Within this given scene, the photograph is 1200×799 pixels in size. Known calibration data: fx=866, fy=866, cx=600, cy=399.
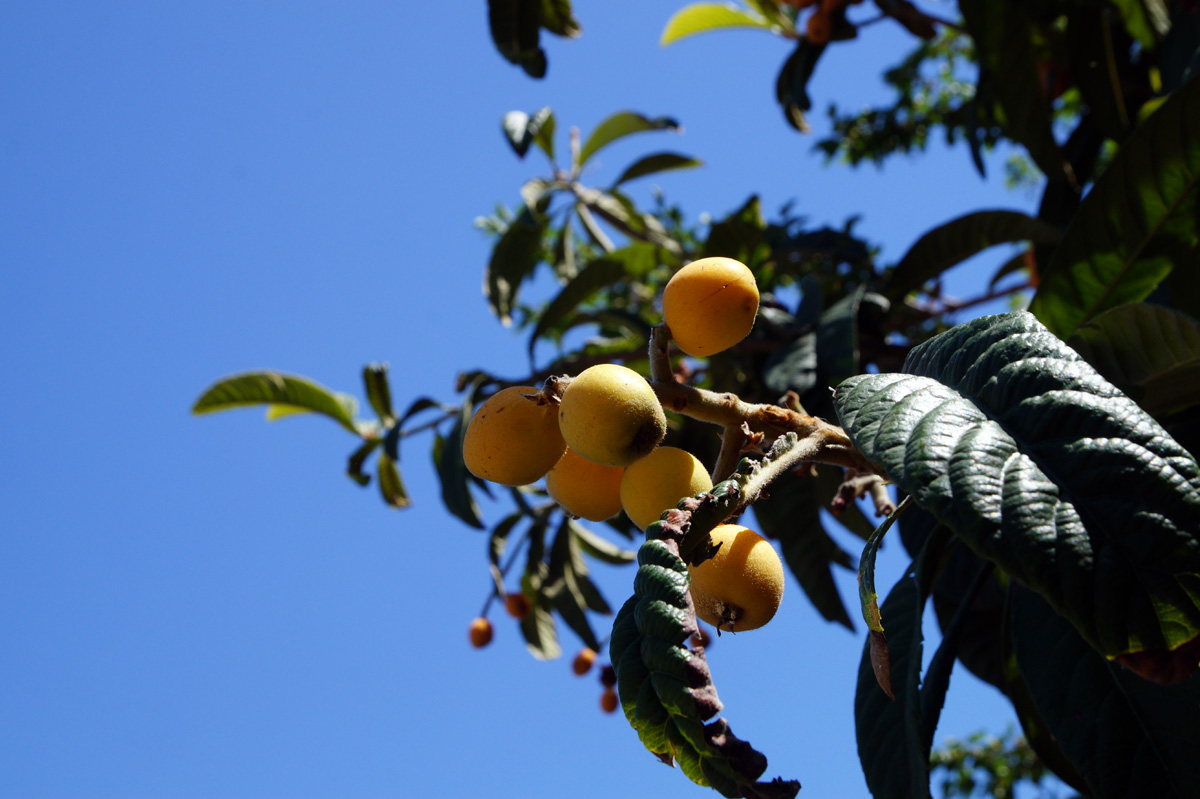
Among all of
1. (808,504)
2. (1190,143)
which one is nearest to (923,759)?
(1190,143)

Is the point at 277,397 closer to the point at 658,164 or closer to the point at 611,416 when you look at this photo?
the point at 658,164

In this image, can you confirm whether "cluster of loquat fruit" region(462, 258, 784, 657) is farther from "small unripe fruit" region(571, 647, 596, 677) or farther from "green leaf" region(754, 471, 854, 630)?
"small unripe fruit" region(571, 647, 596, 677)

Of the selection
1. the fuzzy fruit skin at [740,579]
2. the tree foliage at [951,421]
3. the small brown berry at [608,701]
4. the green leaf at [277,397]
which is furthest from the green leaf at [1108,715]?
the small brown berry at [608,701]

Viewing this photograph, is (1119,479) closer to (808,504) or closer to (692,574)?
(692,574)

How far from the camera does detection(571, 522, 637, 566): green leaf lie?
315 centimetres

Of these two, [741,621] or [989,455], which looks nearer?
[989,455]

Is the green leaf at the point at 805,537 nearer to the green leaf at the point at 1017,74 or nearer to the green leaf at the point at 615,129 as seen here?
the green leaf at the point at 1017,74

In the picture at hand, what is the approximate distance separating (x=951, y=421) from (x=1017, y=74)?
84.8 inches

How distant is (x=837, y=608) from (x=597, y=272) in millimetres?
1146

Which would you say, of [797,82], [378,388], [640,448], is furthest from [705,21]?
[640,448]

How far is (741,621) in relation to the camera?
82 centimetres

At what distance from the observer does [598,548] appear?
10.5 feet

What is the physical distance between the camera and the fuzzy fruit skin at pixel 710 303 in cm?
89

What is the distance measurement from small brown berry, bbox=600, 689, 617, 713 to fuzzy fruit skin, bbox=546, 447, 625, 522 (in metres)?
2.88
